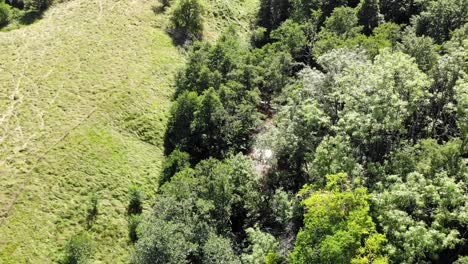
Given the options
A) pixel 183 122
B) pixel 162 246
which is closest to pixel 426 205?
pixel 162 246

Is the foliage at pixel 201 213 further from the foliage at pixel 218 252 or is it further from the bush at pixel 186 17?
the bush at pixel 186 17

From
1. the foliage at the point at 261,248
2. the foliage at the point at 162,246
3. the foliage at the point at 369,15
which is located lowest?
the foliage at the point at 162,246

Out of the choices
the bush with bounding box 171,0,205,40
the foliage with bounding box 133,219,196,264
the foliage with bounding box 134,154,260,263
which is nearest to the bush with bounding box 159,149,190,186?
the foliage with bounding box 134,154,260,263

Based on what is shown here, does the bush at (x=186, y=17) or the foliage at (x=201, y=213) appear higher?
the bush at (x=186, y=17)

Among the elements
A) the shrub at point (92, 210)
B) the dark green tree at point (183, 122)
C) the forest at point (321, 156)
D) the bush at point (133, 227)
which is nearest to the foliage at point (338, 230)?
the forest at point (321, 156)

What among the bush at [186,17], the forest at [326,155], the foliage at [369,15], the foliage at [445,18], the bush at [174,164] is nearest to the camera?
the forest at [326,155]

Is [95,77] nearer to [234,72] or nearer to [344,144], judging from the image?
[234,72]

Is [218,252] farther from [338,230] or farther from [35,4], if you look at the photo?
[35,4]
